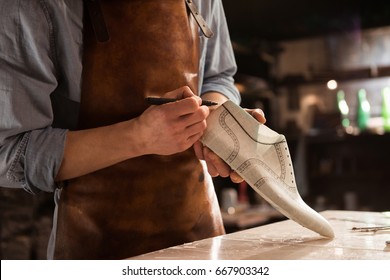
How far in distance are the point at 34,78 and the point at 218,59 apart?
0.66m

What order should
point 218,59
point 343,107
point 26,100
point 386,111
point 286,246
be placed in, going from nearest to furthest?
point 286,246 → point 26,100 → point 218,59 → point 386,111 → point 343,107

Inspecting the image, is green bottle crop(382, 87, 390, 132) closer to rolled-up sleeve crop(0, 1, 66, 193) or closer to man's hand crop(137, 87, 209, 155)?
man's hand crop(137, 87, 209, 155)

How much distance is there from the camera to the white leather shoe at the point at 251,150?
1.10 metres

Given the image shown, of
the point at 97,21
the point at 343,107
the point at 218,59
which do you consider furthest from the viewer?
the point at 343,107

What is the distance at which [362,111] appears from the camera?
517 cm

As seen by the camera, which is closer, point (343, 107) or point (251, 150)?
point (251, 150)

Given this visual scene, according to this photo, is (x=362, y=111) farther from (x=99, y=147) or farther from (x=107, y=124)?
(x=99, y=147)

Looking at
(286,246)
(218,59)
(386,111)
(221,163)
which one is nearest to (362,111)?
(386,111)

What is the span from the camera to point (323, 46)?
5.67 metres

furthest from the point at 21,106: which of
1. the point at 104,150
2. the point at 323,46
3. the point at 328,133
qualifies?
the point at 323,46

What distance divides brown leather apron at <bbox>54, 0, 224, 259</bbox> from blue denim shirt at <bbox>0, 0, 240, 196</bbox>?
0.06 meters

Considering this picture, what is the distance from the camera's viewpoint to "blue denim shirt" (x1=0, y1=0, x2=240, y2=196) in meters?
1.14

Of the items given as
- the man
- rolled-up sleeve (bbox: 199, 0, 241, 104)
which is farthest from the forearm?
rolled-up sleeve (bbox: 199, 0, 241, 104)

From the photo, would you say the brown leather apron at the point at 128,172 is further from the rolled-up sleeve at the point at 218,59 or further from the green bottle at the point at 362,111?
the green bottle at the point at 362,111
